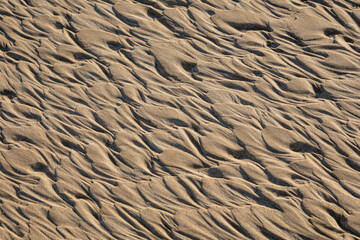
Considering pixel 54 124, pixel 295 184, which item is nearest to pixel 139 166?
pixel 54 124

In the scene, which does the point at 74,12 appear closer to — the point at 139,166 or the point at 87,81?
the point at 87,81

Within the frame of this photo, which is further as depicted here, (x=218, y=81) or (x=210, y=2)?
(x=210, y=2)

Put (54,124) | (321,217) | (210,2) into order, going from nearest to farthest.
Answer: (321,217), (54,124), (210,2)

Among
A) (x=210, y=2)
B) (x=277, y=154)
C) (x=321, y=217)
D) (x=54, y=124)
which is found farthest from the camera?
(x=210, y=2)

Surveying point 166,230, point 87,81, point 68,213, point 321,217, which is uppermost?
point 321,217

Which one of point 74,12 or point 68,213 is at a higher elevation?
point 74,12

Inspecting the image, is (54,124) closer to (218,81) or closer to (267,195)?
(218,81)
